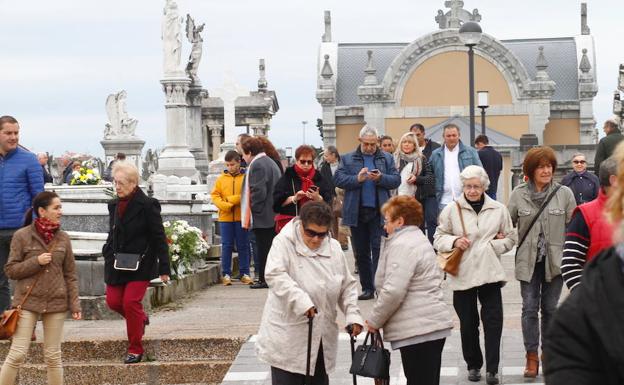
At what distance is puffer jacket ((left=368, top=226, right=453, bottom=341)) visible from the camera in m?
7.69

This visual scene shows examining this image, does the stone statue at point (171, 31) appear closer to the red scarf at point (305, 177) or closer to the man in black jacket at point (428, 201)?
the man in black jacket at point (428, 201)

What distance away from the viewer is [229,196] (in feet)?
50.0

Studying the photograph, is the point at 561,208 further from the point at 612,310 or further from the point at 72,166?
the point at 72,166

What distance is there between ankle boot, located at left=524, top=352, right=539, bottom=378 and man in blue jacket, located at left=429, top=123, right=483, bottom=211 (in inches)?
163

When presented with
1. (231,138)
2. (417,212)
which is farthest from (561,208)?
(231,138)

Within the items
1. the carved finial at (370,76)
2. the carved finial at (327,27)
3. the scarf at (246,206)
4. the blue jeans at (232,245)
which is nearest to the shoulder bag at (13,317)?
the scarf at (246,206)

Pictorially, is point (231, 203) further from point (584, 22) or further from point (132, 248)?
point (584, 22)

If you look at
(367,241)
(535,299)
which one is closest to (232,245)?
(367,241)

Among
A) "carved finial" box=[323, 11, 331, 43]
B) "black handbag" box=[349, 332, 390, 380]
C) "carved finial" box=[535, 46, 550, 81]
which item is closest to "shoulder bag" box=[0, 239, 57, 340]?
"black handbag" box=[349, 332, 390, 380]

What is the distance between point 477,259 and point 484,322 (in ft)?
1.51

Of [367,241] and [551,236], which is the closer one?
[551,236]

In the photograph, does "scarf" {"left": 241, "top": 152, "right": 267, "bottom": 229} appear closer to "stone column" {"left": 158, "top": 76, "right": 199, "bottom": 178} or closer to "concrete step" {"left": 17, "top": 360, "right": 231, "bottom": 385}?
"concrete step" {"left": 17, "top": 360, "right": 231, "bottom": 385}

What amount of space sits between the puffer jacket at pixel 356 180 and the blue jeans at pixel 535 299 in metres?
3.58

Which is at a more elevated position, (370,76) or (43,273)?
(370,76)
